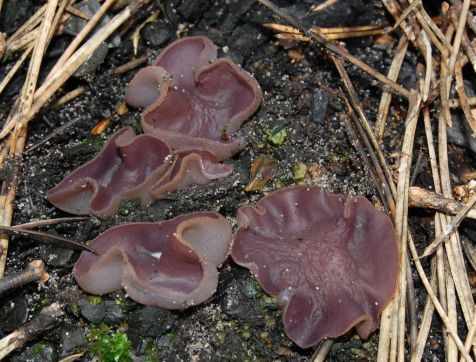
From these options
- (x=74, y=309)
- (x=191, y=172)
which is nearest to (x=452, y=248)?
(x=191, y=172)

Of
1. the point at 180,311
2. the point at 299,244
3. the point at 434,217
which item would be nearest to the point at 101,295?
the point at 180,311

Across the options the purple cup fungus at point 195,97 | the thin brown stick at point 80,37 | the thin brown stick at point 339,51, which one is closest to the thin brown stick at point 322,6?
the thin brown stick at point 339,51

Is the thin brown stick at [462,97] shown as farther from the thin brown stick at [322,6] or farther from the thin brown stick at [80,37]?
the thin brown stick at [80,37]

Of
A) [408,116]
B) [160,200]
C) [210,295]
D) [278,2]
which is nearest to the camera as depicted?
[210,295]

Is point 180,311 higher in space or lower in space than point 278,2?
lower

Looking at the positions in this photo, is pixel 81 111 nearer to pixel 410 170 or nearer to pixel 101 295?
pixel 101 295
